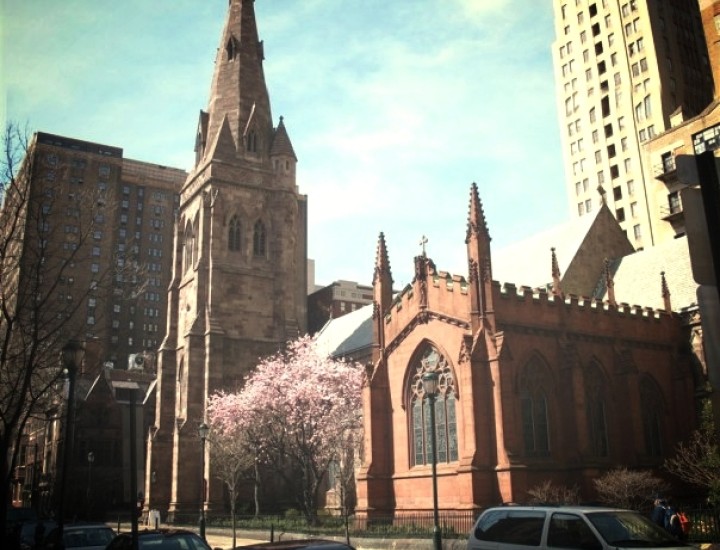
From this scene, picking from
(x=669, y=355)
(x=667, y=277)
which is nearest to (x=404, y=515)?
(x=669, y=355)

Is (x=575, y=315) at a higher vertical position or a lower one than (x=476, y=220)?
lower

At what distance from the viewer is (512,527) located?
12.8 m

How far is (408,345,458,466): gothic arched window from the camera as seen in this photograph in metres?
29.3

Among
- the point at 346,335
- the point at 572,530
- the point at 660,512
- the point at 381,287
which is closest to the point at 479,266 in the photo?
the point at 381,287

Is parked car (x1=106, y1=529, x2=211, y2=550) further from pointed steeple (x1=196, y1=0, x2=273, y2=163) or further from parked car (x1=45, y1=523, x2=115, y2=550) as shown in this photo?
pointed steeple (x1=196, y1=0, x2=273, y2=163)

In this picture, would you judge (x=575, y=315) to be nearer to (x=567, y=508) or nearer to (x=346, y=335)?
(x=567, y=508)

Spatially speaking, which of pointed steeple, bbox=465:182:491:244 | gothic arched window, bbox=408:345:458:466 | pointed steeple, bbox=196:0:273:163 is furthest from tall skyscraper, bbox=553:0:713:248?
gothic arched window, bbox=408:345:458:466

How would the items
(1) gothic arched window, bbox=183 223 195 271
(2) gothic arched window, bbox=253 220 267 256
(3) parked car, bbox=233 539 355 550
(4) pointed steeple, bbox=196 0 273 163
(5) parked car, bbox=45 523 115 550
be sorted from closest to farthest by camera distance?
1. (3) parked car, bbox=233 539 355 550
2. (5) parked car, bbox=45 523 115 550
3. (2) gothic arched window, bbox=253 220 267 256
4. (1) gothic arched window, bbox=183 223 195 271
5. (4) pointed steeple, bbox=196 0 273 163

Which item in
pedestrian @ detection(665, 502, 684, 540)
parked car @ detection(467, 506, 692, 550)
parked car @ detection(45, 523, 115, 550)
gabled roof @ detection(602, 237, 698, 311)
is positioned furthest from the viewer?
gabled roof @ detection(602, 237, 698, 311)

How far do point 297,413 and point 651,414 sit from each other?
18.8 m

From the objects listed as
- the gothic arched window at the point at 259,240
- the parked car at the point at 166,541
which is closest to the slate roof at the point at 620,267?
the gothic arched window at the point at 259,240

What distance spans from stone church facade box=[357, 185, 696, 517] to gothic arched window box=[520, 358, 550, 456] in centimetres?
5

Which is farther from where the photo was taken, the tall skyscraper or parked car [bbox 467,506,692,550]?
the tall skyscraper

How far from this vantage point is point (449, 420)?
29422 mm
